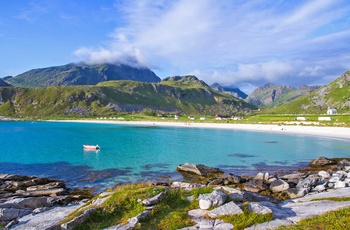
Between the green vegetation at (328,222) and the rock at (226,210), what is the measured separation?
3052 millimetres

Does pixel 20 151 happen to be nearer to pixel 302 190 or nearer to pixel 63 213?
pixel 63 213

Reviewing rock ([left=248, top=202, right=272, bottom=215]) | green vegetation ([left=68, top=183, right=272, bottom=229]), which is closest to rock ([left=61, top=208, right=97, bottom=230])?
green vegetation ([left=68, top=183, right=272, bottom=229])

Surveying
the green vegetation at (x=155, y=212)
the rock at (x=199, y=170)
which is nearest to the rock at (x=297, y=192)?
the green vegetation at (x=155, y=212)

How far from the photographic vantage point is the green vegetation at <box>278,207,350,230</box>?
14930mm

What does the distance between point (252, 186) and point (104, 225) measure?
71.0 ft

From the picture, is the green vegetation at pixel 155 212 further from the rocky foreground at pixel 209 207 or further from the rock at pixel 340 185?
the rock at pixel 340 185

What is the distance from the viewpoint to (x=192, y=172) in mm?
46656

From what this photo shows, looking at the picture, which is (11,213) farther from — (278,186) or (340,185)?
(340,185)

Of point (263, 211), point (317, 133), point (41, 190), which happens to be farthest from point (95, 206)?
point (317, 133)

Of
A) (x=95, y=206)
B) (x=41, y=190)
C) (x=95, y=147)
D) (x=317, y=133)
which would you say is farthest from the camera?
(x=317, y=133)

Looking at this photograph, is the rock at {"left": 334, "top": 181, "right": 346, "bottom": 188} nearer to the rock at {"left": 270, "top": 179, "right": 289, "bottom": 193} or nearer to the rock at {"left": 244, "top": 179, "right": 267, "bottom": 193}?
the rock at {"left": 270, "top": 179, "right": 289, "bottom": 193}

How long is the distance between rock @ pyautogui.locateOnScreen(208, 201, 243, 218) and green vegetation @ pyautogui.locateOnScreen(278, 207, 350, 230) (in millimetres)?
3052

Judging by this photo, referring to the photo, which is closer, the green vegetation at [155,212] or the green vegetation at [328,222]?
the green vegetation at [328,222]

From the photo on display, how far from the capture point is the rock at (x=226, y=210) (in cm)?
Answer: 1783
